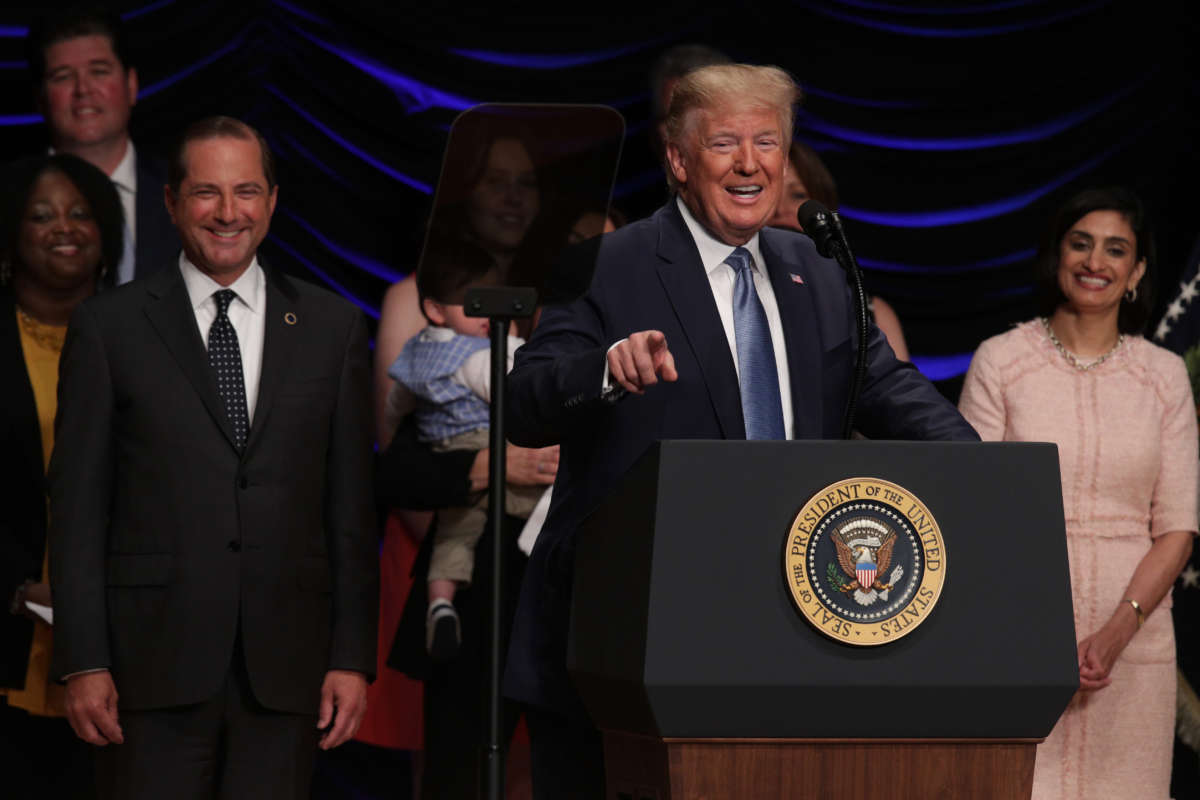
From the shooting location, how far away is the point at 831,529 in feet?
5.85

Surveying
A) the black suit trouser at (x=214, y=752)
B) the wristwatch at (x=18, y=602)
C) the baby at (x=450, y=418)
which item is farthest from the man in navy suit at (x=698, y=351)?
the wristwatch at (x=18, y=602)

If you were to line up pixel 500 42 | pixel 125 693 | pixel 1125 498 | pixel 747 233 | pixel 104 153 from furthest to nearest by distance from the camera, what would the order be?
pixel 500 42, pixel 104 153, pixel 1125 498, pixel 125 693, pixel 747 233

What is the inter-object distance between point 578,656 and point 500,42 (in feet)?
9.15

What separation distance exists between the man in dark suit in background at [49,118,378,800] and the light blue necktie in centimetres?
109

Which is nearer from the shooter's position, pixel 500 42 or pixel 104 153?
pixel 104 153

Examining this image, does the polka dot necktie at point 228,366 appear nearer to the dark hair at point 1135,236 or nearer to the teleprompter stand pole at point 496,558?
the teleprompter stand pole at point 496,558

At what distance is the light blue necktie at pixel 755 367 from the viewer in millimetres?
2193

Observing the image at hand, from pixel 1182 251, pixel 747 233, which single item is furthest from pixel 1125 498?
pixel 747 233

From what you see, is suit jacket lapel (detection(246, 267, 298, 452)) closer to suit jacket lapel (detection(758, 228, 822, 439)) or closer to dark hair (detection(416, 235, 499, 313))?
dark hair (detection(416, 235, 499, 313))

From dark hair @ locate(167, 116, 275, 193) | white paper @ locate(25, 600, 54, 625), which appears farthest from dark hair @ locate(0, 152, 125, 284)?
white paper @ locate(25, 600, 54, 625)

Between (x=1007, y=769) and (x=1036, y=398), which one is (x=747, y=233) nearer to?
(x=1007, y=769)

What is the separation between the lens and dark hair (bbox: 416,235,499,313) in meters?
2.08

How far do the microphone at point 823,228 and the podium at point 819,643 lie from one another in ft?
1.04

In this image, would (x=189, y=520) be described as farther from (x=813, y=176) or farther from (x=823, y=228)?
(x=813, y=176)
